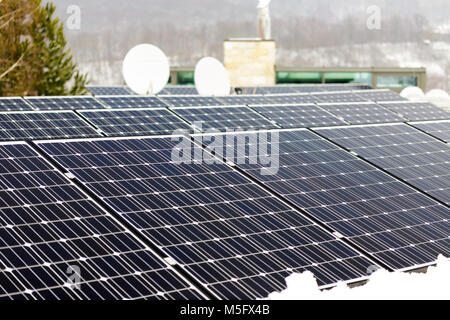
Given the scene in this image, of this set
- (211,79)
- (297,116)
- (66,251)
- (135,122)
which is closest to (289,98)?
(211,79)

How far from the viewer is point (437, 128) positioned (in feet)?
65.8

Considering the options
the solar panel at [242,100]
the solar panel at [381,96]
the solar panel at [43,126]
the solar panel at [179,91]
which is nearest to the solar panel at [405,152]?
the solar panel at [43,126]

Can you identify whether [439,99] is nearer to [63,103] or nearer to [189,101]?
[189,101]

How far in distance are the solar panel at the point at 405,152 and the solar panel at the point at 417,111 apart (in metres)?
4.44

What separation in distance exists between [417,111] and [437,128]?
14.9 feet

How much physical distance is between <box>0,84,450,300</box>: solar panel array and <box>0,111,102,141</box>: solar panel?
0.16ft

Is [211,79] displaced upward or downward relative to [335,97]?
upward

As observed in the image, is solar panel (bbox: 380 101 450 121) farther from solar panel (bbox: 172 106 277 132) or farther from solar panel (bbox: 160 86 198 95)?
solar panel (bbox: 160 86 198 95)

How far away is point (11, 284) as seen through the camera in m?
8.10

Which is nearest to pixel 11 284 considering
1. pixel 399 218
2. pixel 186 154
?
pixel 186 154

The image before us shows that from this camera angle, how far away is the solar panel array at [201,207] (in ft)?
29.6

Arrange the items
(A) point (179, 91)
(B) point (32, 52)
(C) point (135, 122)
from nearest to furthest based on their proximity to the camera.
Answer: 1. (C) point (135, 122)
2. (A) point (179, 91)
3. (B) point (32, 52)

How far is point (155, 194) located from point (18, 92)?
1714 inches

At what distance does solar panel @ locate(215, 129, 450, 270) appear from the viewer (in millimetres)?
11422
